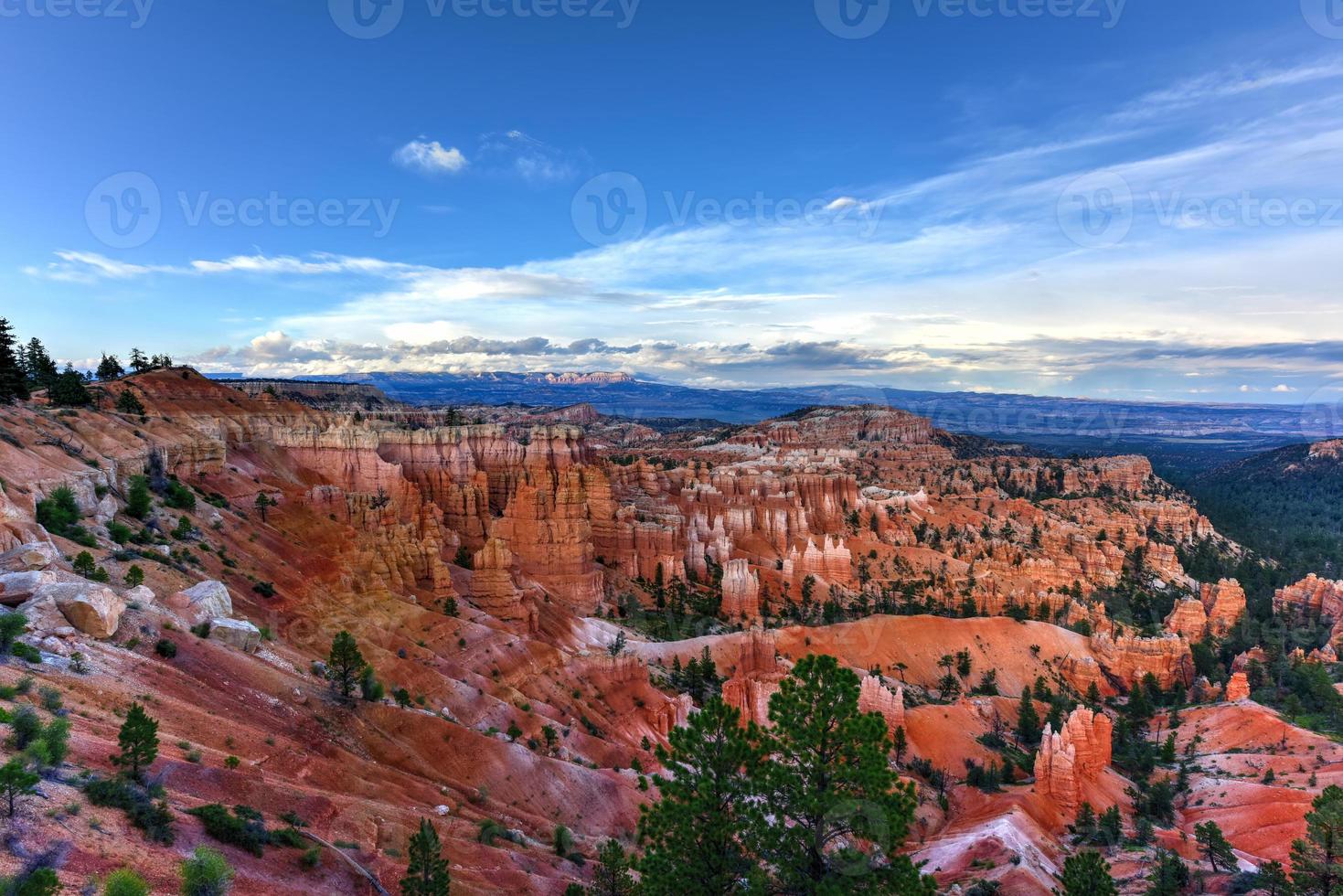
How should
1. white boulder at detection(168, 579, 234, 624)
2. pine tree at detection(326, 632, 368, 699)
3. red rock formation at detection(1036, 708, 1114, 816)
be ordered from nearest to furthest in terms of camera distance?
white boulder at detection(168, 579, 234, 624), pine tree at detection(326, 632, 368, 699), red rock formation at detection(1036, 708, 1114, 816)

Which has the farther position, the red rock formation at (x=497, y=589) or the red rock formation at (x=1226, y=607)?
the red rock formation at (x=1226, y=607)

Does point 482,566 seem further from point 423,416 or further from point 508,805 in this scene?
point 423,416

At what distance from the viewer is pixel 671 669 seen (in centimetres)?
4578

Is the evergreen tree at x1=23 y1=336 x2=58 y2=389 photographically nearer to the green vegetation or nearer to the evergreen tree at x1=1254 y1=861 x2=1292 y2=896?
the green vegetation

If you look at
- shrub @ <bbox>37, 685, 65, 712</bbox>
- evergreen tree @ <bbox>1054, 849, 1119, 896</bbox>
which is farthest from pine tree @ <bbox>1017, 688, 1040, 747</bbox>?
shrub @ <bbox>37, 685, 65, 712</bbox>

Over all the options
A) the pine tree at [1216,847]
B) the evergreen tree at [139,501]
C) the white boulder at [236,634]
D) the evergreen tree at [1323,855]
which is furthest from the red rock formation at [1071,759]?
the evergreen tree at [139,501]

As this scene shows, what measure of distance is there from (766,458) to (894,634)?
56996mm

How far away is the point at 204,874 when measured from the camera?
33.2 feet

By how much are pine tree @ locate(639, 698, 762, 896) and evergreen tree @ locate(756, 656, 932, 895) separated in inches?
20.6

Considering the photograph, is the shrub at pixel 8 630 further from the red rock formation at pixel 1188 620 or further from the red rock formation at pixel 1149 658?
the red rock formation at pixel 1188 620

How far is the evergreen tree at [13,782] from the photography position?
364 inches

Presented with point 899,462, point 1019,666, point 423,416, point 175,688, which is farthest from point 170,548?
point 899,462

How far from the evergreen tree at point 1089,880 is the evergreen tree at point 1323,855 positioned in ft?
16.7

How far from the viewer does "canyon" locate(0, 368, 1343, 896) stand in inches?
623
